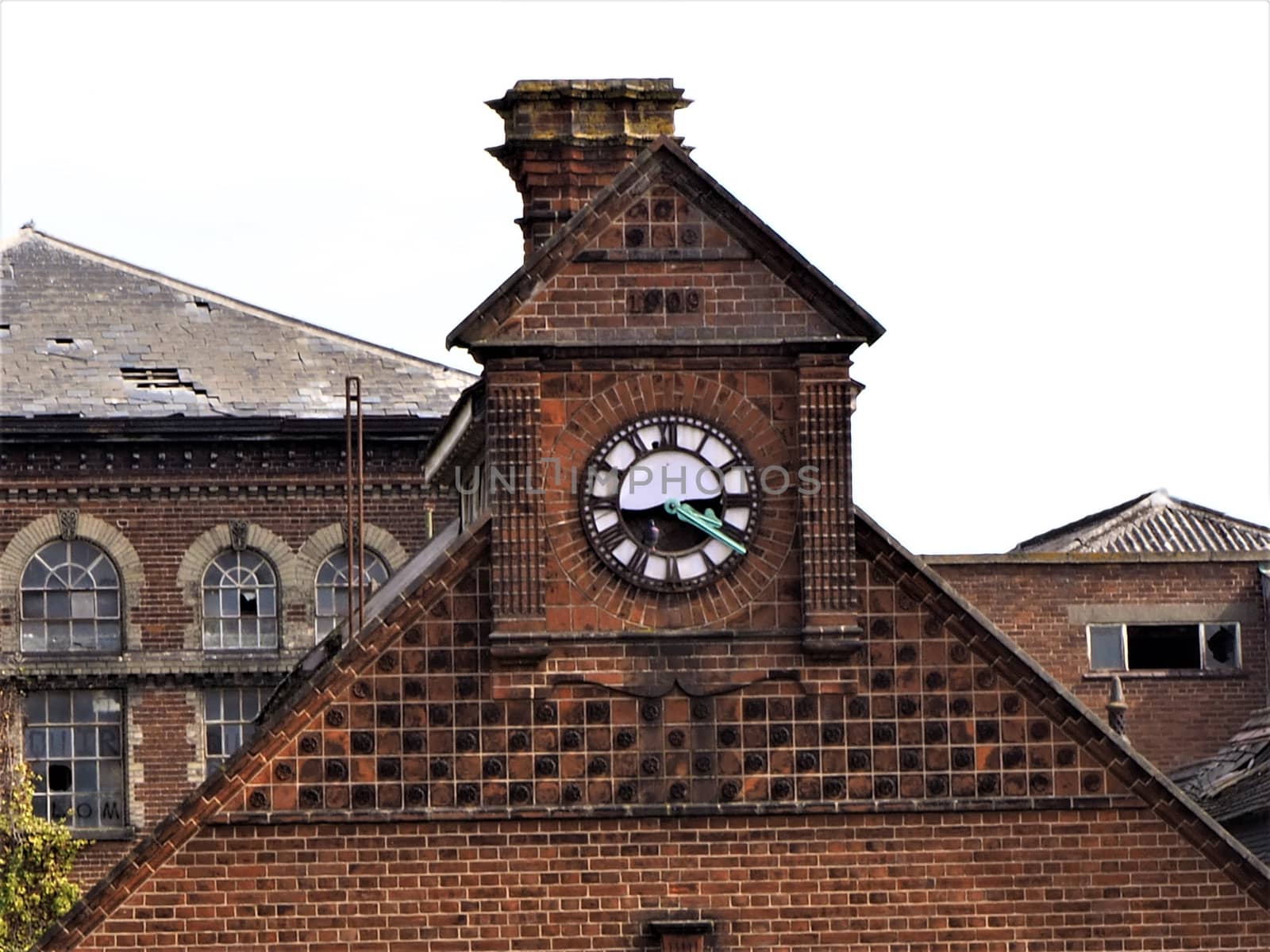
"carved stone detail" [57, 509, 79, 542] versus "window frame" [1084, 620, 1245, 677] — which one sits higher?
"carved stone detail" [57, 509, 79, 542]

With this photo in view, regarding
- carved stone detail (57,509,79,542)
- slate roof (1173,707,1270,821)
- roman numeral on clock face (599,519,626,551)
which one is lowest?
slate roof (1173,707,1270,821)

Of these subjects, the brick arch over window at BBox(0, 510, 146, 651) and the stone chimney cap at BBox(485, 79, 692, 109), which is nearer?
the stone chimney cap at BBox(485, 79, 692, 109)

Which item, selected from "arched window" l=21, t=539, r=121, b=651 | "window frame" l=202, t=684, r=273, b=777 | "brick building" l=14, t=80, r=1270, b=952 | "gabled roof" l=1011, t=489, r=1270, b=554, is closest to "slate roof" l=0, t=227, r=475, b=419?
"arched window" l=21, t=539, r=121, b=651

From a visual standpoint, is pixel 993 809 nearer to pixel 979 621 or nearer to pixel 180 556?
pixel 979 621

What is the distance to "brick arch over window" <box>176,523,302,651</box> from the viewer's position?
52.5 m

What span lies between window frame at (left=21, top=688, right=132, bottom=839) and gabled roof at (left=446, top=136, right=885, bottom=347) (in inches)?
1013

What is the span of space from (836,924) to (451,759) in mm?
3326

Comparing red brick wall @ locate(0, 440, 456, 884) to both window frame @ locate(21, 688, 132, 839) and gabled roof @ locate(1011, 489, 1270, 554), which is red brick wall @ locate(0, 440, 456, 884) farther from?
gabled roof @ locate(1011, 489, 1270, 554)

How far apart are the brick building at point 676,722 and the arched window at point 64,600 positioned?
82.9 ft

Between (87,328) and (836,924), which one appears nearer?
(836,924)

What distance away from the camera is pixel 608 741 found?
2753 cm

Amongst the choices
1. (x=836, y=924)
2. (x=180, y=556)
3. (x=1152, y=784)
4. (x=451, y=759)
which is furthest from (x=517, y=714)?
(x=180, y=556)

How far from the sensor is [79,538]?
172ft

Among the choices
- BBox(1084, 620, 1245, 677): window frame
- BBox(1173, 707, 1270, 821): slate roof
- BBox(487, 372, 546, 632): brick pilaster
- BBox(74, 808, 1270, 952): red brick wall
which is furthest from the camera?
BBox(1084, 620, 1245, 677): window frame
